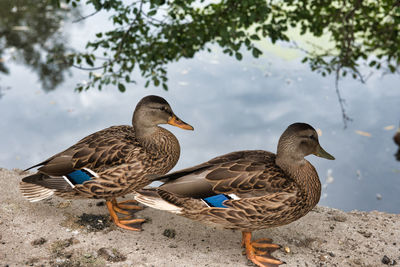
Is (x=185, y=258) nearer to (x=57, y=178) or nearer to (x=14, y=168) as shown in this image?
(x=57, y=178)

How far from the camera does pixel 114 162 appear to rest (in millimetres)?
3908

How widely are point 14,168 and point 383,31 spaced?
5.96 m

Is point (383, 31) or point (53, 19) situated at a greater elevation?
point (53, 19)

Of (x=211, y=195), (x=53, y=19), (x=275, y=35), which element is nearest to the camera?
(x=211, y=195)

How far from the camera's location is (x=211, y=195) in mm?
3496

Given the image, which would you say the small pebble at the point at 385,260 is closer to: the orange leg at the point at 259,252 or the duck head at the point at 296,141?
the orange leg at the point at 259,252

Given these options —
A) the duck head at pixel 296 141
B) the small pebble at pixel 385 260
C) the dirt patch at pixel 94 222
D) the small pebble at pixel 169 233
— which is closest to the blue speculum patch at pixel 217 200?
the duck head at pixel 296 141

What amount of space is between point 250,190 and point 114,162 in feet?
4.22

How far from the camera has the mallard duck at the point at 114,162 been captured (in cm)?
390

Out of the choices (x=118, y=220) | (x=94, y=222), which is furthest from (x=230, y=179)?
(x=94, y=222)

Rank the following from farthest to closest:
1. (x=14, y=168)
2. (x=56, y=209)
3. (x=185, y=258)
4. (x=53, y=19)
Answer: (x=53, y=19), (x=14, y=168), (x=56, y=209), (x=185, y=258)

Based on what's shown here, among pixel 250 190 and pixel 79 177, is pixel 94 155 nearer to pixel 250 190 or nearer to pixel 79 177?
pixel 79 177

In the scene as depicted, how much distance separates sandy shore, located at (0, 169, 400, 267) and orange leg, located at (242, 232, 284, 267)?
78mm

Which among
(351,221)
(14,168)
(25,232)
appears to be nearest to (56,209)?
(25,232)
